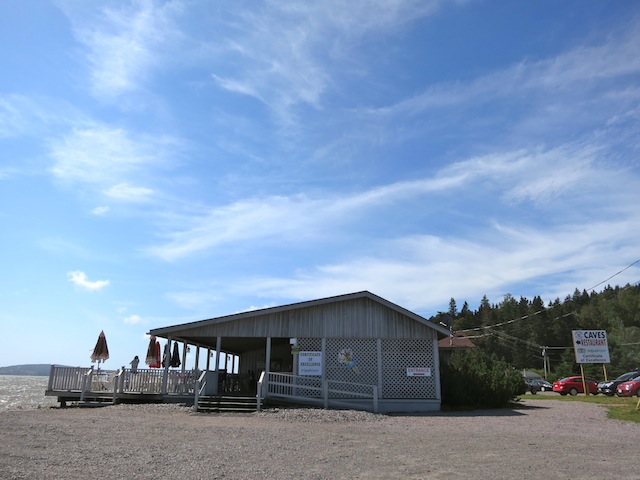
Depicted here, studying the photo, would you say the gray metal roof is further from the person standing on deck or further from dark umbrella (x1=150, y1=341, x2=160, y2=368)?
dark umbrella (x1=150, y1=341, x2=160, y2=368)

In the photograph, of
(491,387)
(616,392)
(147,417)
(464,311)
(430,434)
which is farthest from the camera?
(464,311)

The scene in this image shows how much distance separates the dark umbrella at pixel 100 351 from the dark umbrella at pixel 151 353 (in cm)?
186

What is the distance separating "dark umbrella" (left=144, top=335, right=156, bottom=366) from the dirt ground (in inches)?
289

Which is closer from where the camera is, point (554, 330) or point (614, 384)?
point (614, 384)

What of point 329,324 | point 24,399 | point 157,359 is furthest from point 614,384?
point 24,399

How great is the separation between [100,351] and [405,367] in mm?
12855

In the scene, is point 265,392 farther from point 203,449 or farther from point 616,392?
point 616,392

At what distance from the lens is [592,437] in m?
12.4

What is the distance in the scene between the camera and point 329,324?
67.7 ft

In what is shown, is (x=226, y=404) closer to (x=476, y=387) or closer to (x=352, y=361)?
(x=352, y=361)

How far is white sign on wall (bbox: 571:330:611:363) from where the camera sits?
3469 centimetres

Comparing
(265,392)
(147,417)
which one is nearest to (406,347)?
(265,392)

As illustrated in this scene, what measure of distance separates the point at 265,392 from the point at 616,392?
23456 mm

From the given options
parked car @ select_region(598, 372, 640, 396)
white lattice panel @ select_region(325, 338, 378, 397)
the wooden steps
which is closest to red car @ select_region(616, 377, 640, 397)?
parked car @ select_region(598, 372, 640, 396)
